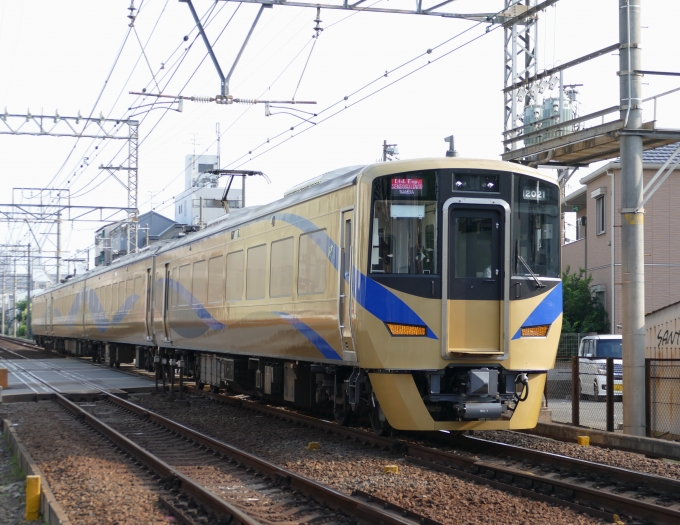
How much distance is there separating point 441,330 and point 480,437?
2.00m

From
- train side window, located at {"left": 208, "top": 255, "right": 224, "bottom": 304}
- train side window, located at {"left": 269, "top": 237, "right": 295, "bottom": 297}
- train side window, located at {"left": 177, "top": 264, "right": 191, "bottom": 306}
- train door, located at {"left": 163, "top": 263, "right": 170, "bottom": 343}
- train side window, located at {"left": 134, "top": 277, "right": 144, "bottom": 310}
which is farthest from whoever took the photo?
train side window, located at {"left": 134, "top": 277, "right": 144, "bottom": 310}

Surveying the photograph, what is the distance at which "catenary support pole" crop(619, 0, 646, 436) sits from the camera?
34.2ft

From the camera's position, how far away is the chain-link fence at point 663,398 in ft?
33.2

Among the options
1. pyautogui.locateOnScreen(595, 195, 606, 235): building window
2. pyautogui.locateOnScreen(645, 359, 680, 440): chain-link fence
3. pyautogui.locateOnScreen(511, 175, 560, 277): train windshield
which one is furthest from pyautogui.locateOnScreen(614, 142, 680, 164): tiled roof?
pyautogui.locateOnScreen(511, 175, 560, 277): train windshield

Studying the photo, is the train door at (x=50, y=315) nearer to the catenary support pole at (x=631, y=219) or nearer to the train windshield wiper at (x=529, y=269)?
the catenary support pole at (x=631, y=219)

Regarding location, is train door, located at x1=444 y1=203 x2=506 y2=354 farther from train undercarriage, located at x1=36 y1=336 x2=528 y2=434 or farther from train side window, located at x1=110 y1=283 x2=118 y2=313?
train side window, located at x1=110 y1=283 x2=118 y2=313

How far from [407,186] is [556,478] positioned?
3.36 m

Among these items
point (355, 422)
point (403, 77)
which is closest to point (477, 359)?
point (355, 422)

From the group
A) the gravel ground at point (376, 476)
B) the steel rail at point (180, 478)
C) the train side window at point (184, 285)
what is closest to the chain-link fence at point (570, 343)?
the train side window at point (184, 285)

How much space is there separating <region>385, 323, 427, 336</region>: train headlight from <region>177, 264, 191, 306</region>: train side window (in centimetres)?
865

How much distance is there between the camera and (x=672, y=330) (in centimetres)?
1117

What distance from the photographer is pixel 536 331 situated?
9.73 m

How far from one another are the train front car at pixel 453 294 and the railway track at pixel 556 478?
37cm

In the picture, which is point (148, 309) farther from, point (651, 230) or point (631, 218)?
point (651, 230)
